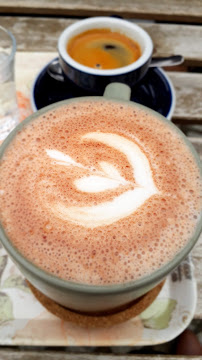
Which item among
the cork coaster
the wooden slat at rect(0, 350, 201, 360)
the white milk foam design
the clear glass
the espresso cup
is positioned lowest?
the wooden slat at rect(0, 350, 201, 360)

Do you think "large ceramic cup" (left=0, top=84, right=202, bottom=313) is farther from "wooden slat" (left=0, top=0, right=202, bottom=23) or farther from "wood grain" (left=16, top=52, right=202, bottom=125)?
"wooden slat" (left=0, top=0, right=202, bottom=23)

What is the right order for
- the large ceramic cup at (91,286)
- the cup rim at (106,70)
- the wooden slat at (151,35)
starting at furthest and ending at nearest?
the wooden slat at (151,35) → the cup rim at (106,70) → the large ceramic cup at (91,286)

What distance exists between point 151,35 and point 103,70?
469mm

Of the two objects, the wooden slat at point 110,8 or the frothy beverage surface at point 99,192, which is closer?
the frothy beverage surface at point 99,192

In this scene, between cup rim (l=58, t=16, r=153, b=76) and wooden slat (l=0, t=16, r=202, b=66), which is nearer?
cup rim (l=58, t=16, r=153, b=76)

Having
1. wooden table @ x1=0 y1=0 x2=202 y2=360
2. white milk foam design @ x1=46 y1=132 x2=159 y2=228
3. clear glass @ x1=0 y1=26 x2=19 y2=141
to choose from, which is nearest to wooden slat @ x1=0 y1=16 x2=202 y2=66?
wooden table @ x1=0 y1=0 x2=202 y2=360

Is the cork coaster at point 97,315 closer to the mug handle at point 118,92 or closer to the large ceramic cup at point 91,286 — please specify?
the large ceramic cup at point 91,286

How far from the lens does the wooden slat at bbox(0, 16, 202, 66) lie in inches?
45.8

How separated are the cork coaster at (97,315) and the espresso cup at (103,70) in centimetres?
49

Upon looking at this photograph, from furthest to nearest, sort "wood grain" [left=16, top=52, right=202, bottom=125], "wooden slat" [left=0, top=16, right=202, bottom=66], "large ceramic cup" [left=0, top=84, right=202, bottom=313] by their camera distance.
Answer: "wooden slat" [left=0, top=16, right=202, bottom=66] < "wood grain" [left=16, top=52, right=202, bottom=125] < "large ceramic cup" [left=0, top=84, right=202, bottom=313]

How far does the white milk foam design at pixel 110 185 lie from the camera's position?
550mm

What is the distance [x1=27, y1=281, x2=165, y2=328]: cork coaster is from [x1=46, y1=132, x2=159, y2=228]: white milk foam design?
0.23 metres

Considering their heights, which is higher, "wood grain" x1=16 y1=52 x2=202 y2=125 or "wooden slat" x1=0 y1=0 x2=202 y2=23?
"wooden slat" x1=0 y1=0 x2=202 y2=23

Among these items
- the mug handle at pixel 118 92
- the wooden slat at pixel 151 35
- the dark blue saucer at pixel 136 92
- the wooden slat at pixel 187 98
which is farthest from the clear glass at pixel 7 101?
the wooden slat at pixel 187 98
